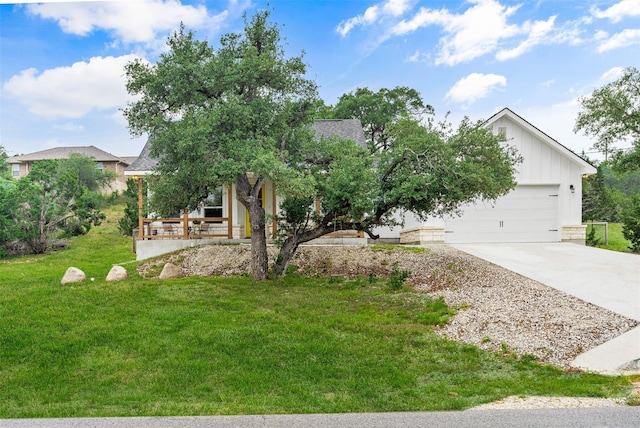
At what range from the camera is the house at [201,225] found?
44.5 ft

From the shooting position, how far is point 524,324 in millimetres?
6391

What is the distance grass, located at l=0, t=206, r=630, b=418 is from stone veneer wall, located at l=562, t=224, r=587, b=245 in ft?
29.8

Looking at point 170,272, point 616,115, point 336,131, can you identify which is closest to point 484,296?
point 170,272

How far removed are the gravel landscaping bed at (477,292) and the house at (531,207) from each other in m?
1.96

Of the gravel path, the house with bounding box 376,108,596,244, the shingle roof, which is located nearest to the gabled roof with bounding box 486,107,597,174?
the house with bounding box 376,108,596,244

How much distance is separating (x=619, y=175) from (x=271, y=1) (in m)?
13.4

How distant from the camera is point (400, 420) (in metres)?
3.93

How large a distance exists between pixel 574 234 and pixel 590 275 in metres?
6.26

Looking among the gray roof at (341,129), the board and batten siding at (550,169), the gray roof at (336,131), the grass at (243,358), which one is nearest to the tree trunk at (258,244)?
the grass at (243,358)

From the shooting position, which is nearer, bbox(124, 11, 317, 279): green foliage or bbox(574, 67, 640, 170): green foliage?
bbox(124, 11, 317, 279): green foliage

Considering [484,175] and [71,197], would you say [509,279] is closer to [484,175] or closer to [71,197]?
[484,175]

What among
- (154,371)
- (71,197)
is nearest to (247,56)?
(154,371)

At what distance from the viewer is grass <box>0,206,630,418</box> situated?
4.40m

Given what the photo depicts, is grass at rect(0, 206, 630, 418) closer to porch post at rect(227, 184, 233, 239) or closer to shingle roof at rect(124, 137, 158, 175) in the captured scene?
porch post at rect(227, 184, 233, 239)
